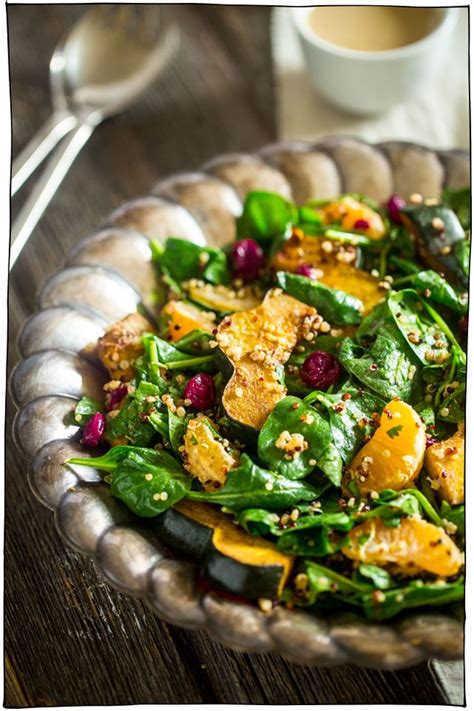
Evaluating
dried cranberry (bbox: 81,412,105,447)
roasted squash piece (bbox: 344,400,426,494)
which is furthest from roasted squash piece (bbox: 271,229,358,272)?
dried cranberry (bbox: 81,412,105,447)

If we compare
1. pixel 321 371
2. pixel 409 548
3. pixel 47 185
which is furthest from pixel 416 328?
pixel 47 185

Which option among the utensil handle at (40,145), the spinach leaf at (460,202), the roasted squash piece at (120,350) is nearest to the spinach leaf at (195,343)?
the roasted squash piece at (120,350)

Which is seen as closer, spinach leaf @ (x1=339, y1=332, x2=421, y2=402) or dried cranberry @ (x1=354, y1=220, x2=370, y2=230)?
spinach leaf @ (x1=339, y1=332, x2=421, y2=402)

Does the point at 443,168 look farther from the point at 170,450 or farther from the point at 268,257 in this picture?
the point at 170,450

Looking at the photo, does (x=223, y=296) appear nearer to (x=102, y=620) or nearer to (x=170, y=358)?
(x=170, y=358)

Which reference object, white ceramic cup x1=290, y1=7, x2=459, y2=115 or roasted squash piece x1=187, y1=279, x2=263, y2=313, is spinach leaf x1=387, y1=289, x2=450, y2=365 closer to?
roasted squash piece x1=187, y1=279, x2=263, y2=313

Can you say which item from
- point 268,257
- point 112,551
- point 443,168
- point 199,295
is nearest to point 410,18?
point 443,168
